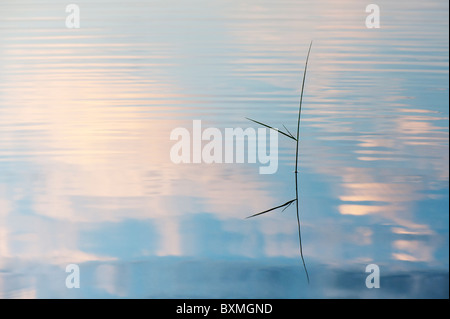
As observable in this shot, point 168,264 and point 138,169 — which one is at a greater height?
point 138,169

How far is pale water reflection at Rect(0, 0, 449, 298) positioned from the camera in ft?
5.35

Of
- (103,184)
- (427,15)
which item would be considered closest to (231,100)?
(103,184)

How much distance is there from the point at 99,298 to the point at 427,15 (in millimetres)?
1729

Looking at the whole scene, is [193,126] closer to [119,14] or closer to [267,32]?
[267,32]

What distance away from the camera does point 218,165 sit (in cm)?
196

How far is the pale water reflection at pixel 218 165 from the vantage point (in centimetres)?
163

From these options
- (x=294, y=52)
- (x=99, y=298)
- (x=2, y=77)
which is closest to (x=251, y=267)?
(x=99, y=298)

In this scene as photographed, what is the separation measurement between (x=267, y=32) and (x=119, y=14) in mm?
607

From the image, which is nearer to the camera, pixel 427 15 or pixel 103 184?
pixel 103 184

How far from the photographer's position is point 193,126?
2104mm

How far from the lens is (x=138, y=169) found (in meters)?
1.97
